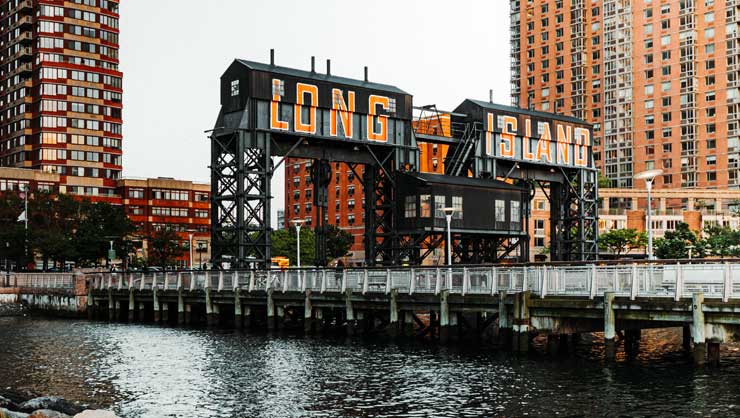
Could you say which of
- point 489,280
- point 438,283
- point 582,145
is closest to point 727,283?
A: point 489,280

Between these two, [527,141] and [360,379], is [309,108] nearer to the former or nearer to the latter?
[527,141]

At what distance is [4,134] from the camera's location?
164m

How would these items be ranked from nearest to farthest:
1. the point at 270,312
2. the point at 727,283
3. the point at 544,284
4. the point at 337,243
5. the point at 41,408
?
the point at 41,408, the point at 727,283, the point at 544,284, the point at 270,312, the point at 337,243

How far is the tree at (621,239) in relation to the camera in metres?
129

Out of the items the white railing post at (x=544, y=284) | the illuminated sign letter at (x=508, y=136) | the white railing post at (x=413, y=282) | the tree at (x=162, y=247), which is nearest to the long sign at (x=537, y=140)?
the illuminated sign letter at (x=508, y=136)

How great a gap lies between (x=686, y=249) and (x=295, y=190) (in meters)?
78.1

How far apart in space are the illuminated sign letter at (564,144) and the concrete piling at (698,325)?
52161 millimetres

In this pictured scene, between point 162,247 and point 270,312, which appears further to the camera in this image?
point 162,247

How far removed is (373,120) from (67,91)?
97789 mm

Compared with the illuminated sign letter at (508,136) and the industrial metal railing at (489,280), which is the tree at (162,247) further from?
the illuminated sign letter at (508,136)

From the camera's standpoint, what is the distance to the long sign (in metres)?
78.1

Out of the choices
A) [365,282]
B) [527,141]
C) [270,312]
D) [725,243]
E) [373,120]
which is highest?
[373,120]

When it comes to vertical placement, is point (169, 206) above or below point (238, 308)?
above

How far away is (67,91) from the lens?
154m
